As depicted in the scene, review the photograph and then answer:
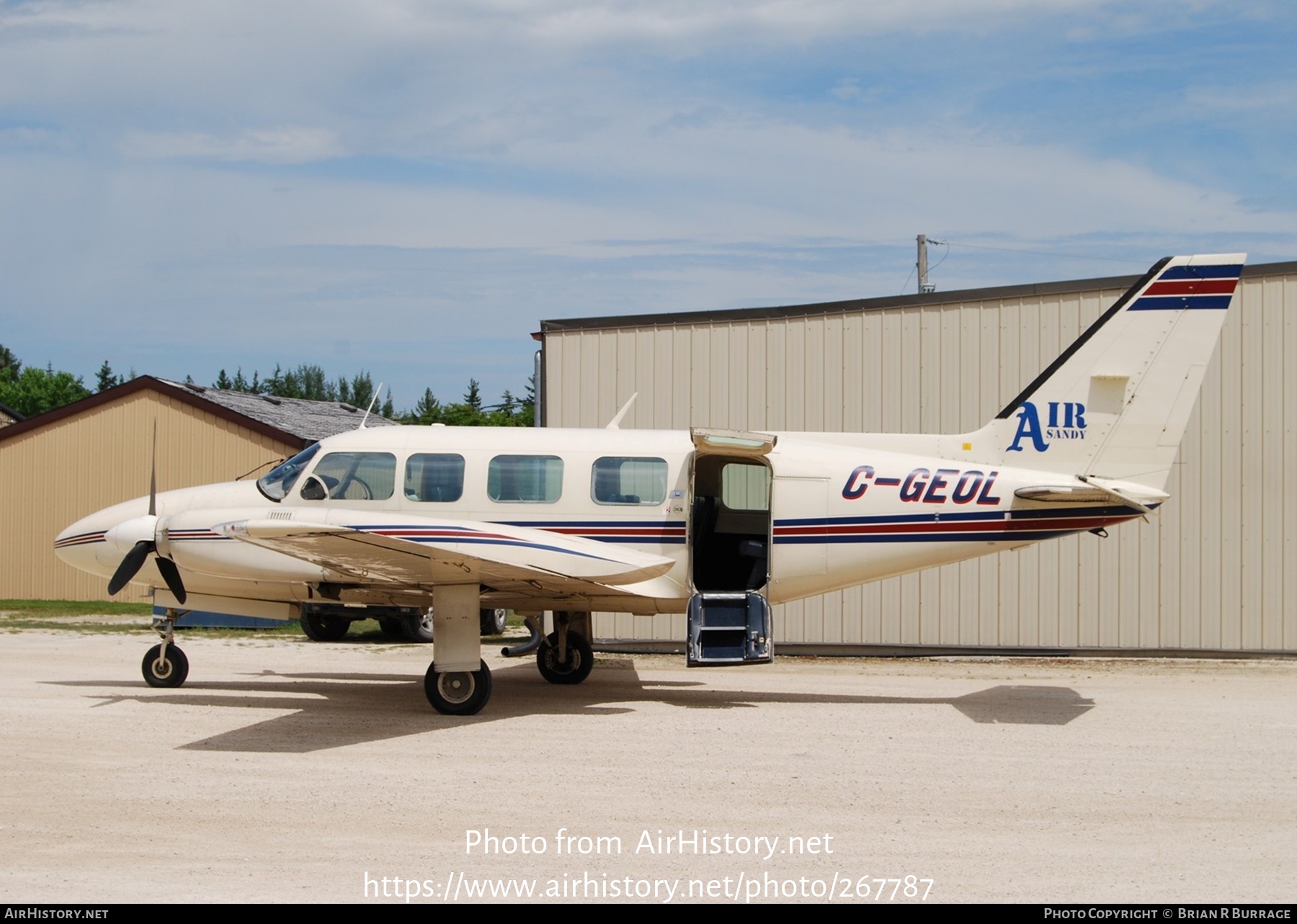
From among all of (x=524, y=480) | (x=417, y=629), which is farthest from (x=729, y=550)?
(x=417, y=629)

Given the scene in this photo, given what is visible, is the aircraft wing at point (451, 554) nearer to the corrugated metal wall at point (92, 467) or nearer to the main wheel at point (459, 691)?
the main wheel at point (459, 691)

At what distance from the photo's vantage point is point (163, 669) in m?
13.5

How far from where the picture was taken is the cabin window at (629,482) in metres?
13.0

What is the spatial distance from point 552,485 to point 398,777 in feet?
15.0

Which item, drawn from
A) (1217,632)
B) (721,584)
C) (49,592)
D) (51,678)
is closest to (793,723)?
(721,584)

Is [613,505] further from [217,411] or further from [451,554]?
[217,411]

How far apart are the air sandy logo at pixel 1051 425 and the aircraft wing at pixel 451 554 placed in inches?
Result: 159

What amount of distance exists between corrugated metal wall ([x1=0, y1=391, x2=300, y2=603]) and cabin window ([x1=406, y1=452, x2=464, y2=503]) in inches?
592

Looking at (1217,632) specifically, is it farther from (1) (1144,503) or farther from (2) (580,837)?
(2) (580,837)

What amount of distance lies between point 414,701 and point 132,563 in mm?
3287

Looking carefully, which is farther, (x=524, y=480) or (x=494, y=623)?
(x=494, y=623)

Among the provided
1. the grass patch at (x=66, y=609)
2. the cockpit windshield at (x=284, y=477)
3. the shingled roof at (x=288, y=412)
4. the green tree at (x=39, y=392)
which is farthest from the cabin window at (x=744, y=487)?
the green tree at (x=39, y=392)

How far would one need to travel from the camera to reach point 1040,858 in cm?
693

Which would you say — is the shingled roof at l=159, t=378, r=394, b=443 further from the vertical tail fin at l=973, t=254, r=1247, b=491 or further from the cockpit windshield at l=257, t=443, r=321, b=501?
the vertical tail fin at l=973, t=254, r=1247, b=491
